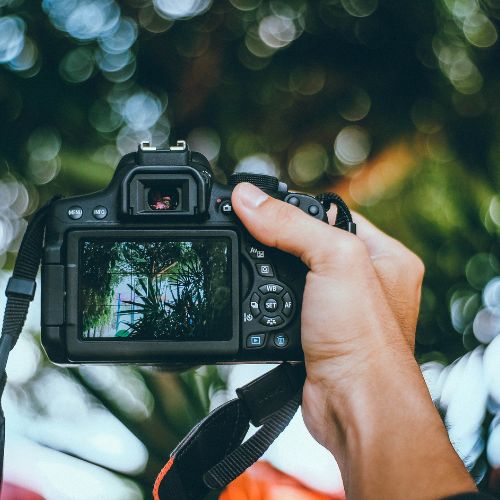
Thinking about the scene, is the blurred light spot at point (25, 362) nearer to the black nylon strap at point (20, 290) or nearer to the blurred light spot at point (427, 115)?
the black nylon strap at point (20, 290)

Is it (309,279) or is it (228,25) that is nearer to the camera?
(309,279)

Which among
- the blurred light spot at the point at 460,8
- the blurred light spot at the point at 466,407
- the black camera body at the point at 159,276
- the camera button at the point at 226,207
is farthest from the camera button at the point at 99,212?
the blurred light spot at the point at 460,8

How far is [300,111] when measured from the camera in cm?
98

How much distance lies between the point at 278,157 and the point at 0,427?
56 cm

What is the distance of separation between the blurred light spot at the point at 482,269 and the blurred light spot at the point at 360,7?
1.35 ft

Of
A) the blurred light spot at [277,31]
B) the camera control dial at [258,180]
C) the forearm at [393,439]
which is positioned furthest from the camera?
the blurred light spot at [277,31]

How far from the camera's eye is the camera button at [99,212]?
0.61 meters

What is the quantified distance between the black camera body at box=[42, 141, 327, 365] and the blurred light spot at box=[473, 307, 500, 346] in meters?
0.45

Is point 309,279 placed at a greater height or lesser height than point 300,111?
lesser

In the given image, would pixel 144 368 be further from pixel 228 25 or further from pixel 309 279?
pixel 228 25

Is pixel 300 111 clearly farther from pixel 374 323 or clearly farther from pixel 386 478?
pixel 386 478

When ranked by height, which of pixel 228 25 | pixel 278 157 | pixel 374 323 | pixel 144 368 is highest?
pixel 228 25

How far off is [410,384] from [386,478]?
9 cm

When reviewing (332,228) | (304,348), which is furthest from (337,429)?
(332,228)
